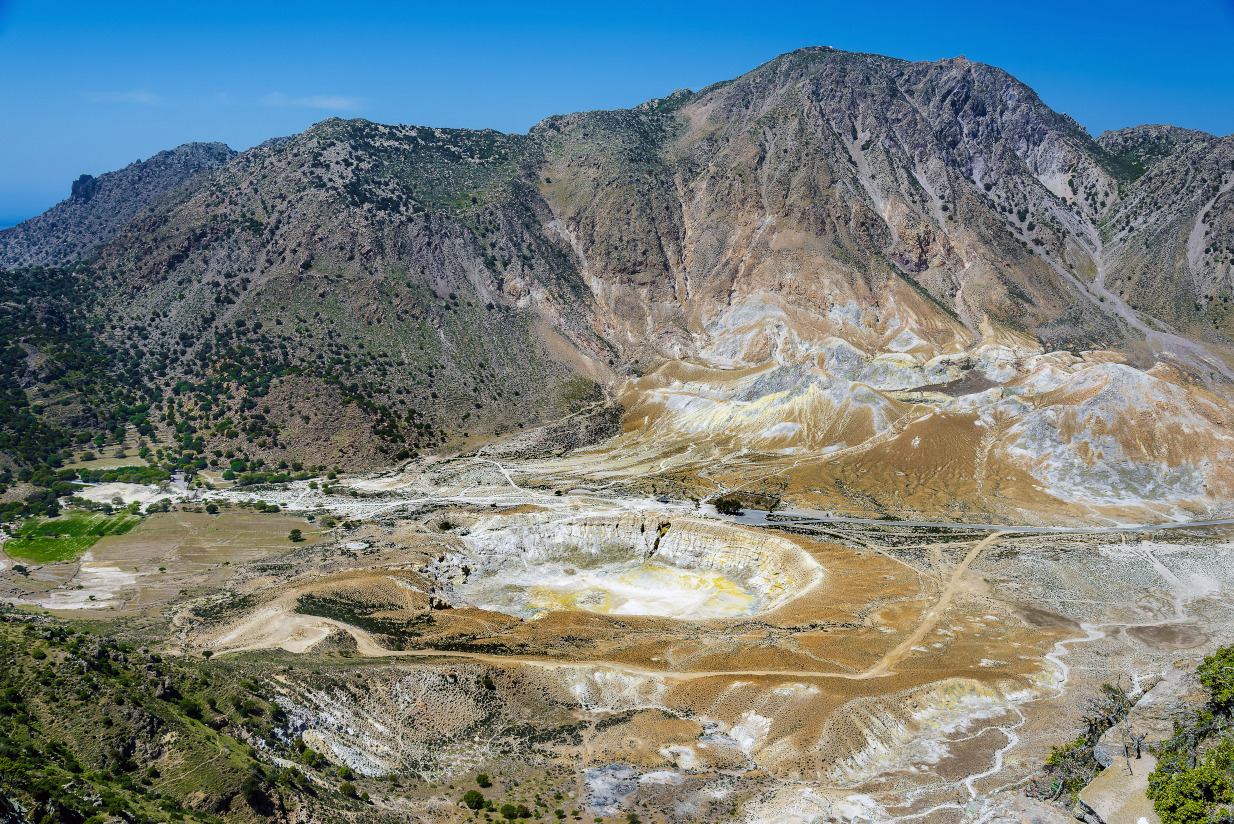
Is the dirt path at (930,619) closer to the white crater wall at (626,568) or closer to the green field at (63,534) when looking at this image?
the white crater wall at (626,568)

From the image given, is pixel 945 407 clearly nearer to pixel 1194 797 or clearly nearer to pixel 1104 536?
pixel 1104 536

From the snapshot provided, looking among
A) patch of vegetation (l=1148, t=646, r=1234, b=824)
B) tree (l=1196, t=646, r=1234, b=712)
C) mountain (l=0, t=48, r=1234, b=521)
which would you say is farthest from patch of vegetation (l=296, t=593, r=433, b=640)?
tree (l=1196, t=646, r=1234, b=712)

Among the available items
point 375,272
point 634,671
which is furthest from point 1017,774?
point 375,272

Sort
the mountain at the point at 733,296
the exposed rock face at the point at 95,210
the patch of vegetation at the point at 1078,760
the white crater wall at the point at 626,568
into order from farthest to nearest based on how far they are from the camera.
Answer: the exposed rock face at the point at 95,210 < the mountain at the point at 733,296 < the white crater wall at the point at 626,568 < the patch of vegetation at the point at 1078,760

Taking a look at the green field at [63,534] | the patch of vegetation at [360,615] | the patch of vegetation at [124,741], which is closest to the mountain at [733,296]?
the green field at [63,534]

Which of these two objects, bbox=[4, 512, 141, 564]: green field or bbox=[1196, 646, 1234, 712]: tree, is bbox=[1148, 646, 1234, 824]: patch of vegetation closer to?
bbox=[1196, 646, 1234, 712]: tree

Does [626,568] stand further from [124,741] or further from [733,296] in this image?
[733,296]
